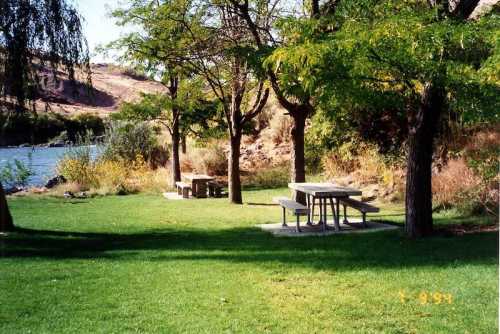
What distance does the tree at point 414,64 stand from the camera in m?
7.12

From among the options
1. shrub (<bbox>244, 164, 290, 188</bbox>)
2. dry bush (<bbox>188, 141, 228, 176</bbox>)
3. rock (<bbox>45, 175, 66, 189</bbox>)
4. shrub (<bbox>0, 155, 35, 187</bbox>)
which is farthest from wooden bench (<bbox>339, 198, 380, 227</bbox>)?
dry bush (<bbox>188, 141, 228, 176</bbox>)

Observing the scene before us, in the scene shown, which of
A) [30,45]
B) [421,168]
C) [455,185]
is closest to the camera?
[421,168]

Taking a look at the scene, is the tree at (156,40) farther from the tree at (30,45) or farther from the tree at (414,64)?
the tree at (414,64)

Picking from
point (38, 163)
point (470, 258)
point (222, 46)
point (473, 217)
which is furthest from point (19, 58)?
point (38, 163)

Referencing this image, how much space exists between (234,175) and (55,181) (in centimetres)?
842

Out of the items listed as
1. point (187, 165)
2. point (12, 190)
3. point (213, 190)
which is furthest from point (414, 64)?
point (187, 165)

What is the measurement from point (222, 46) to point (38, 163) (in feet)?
64.0

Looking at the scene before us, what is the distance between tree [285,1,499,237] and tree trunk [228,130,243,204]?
673 cm

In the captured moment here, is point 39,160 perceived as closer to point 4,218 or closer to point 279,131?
point 279,131

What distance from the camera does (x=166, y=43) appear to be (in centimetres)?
1515

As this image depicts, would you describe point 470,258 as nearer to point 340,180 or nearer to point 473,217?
point 473,217

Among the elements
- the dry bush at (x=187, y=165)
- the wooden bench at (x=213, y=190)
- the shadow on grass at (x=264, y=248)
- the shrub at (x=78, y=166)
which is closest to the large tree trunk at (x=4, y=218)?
the shadow on grass at (x=264, y=248)

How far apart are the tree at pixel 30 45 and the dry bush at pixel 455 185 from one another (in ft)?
26.4

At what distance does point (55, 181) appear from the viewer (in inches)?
824
